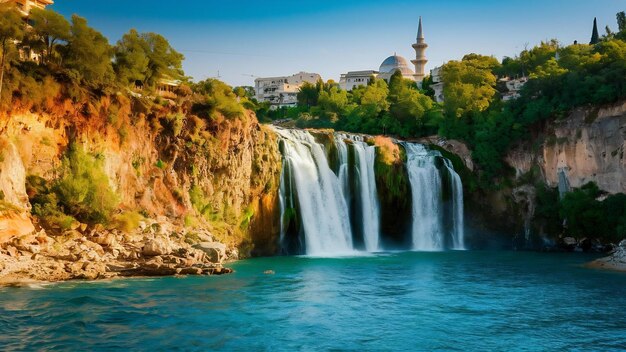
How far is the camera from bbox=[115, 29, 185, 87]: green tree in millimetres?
33000

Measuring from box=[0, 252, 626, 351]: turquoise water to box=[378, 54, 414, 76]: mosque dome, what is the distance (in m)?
93.8

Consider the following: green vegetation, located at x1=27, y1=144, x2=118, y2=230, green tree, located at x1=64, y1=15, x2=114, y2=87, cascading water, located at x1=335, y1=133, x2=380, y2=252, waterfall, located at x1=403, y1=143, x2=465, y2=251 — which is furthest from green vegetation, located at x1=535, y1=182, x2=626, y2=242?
green tree, located at x1=64, y1=15, x2=114, y2=87

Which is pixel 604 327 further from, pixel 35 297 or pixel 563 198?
pixel 563 198

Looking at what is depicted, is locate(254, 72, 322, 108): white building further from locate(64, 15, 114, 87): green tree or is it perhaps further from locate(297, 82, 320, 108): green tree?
locate(64, 15, 114, 87): green tree

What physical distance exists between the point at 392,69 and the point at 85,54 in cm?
9252

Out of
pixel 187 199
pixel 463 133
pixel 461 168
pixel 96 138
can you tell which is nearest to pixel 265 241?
pixel 187 199

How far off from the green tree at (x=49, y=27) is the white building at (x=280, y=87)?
81.9 m

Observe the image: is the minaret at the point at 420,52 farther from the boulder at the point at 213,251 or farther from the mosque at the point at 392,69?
the boulder at the point at 213,251

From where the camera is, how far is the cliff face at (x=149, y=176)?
26516 mm

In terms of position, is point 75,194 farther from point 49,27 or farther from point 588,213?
point 588,213

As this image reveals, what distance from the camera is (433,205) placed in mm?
44000

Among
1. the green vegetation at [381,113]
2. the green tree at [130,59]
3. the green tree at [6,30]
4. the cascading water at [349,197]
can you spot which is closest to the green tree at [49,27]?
the green tree at [6,30]

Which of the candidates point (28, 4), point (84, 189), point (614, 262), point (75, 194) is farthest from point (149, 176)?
point (614, 262)

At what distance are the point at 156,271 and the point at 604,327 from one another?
16.9 metres
